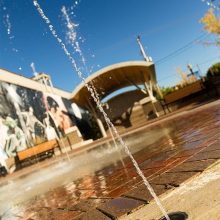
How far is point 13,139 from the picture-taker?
55.2 feet

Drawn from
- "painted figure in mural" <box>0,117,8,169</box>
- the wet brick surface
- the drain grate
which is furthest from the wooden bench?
the drain grate

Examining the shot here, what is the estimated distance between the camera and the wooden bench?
16.2m

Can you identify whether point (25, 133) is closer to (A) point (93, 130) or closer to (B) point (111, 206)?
(A) point (93, 130)

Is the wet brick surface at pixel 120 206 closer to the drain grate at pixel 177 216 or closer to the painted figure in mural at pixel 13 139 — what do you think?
the drain grate at pixel 177 216

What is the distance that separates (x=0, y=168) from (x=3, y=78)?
5083mm

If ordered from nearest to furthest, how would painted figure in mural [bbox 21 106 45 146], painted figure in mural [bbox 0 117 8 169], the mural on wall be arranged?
painted figure in mural [bbox 0 117 8 169] < the mural on wall < painted figure in mural [bbox 21 106 45 146]

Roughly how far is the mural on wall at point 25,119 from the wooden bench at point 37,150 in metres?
0.64

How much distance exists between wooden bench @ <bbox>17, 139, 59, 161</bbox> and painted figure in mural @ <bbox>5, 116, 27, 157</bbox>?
597 mm

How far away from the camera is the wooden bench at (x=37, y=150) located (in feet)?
53.1

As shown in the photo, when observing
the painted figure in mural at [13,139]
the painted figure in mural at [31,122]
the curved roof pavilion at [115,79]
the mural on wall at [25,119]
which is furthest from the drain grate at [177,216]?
the painted figure in mural at [31,122]

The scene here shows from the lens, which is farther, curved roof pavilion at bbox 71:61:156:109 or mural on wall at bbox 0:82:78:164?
curved roof pavilion at bbox 71:61:156:109

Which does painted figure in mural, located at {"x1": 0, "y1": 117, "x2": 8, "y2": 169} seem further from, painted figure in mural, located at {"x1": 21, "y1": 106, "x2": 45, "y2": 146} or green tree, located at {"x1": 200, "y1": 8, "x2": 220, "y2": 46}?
green tree, located at {"x1": 200, "y1": 8, "x2": 220, "y2": 46}

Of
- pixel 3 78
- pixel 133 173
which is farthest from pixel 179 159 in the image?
pixel 3 78

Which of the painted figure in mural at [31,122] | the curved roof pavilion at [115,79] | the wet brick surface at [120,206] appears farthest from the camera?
the painted figure in mural at [31,122]
